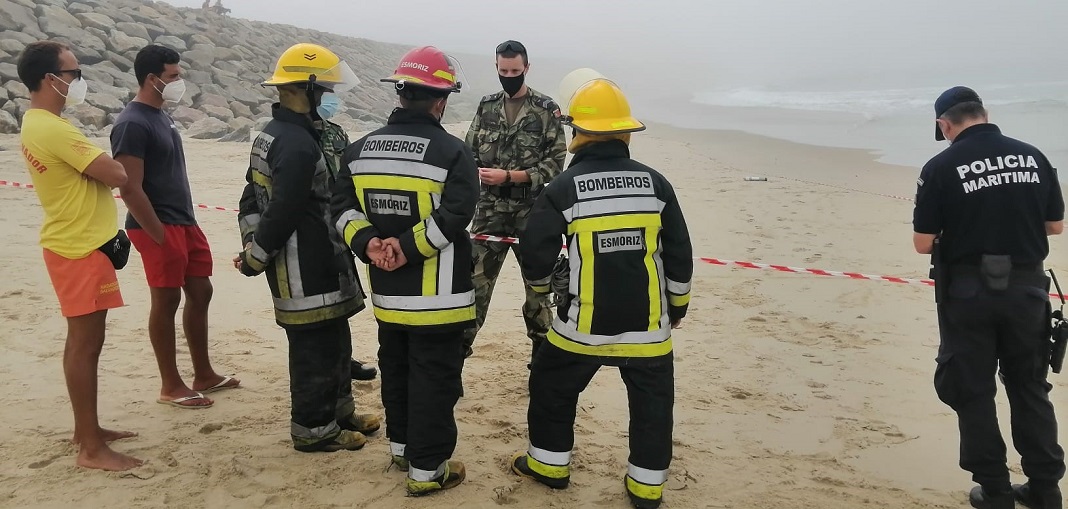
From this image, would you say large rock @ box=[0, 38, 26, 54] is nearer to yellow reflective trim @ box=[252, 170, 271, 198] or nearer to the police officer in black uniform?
yellow reflective trim @ box=[252, 170, 271, 198]

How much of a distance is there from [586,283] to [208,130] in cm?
1601

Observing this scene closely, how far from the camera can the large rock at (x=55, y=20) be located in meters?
20.7

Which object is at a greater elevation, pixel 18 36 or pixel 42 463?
pixel 18 36

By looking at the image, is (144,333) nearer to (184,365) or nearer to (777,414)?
(184,365)

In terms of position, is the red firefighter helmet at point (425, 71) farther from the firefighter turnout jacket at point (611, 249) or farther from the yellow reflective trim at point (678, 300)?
the yellow reflective trim at point (678, 300)

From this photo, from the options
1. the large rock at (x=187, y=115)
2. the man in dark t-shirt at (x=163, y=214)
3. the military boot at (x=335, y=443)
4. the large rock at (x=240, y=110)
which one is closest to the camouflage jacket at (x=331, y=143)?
the man in dark t-shirt at (x=163, y=214)

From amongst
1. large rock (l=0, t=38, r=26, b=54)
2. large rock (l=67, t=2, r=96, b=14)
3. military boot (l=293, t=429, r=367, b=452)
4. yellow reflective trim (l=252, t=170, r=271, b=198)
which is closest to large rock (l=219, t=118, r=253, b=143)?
large rock (l=0, t=38, r=26, b=54)

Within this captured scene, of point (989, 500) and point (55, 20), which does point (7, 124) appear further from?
point (989, 500)

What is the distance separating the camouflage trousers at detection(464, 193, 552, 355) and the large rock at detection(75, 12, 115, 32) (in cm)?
2195

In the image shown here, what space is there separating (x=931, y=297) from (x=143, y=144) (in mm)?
6474

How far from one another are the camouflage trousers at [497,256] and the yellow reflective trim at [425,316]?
1341 mm

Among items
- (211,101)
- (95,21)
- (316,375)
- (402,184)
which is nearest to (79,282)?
(316,375)

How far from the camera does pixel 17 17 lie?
66.5 feet

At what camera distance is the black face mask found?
5.10 m
